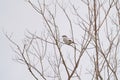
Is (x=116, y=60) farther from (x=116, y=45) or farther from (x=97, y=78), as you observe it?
(x=97, y=78)

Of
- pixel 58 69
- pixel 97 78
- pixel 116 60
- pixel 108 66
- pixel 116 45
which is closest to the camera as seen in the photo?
pixel 97 78

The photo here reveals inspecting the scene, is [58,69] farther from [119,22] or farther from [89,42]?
[119,22]

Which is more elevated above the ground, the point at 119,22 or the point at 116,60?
the point at 119,22

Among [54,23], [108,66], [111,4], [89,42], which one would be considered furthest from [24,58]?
[111,4]

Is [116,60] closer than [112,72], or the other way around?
[112,72]

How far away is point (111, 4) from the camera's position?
4.11 meters

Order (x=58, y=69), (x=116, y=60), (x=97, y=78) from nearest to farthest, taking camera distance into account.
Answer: (x=97, y=78) < (x=116, y=60) < (x=58, y=69)

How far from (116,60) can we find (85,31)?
2.41ft

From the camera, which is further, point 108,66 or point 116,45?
point 116,45

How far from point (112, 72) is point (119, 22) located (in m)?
0.86

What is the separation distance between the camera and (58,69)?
16.8 feet

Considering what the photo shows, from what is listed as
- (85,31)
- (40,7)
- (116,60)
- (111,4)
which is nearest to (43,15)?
(40,7)

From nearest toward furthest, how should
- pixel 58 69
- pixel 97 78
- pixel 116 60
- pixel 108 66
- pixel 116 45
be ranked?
1. pixel 97 78
2. pixel 108 66
3. pixel 116 45
4. pixel 116 60
5. pixel 58 69

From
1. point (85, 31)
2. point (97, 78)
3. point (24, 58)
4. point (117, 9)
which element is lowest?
point (97, 78)
